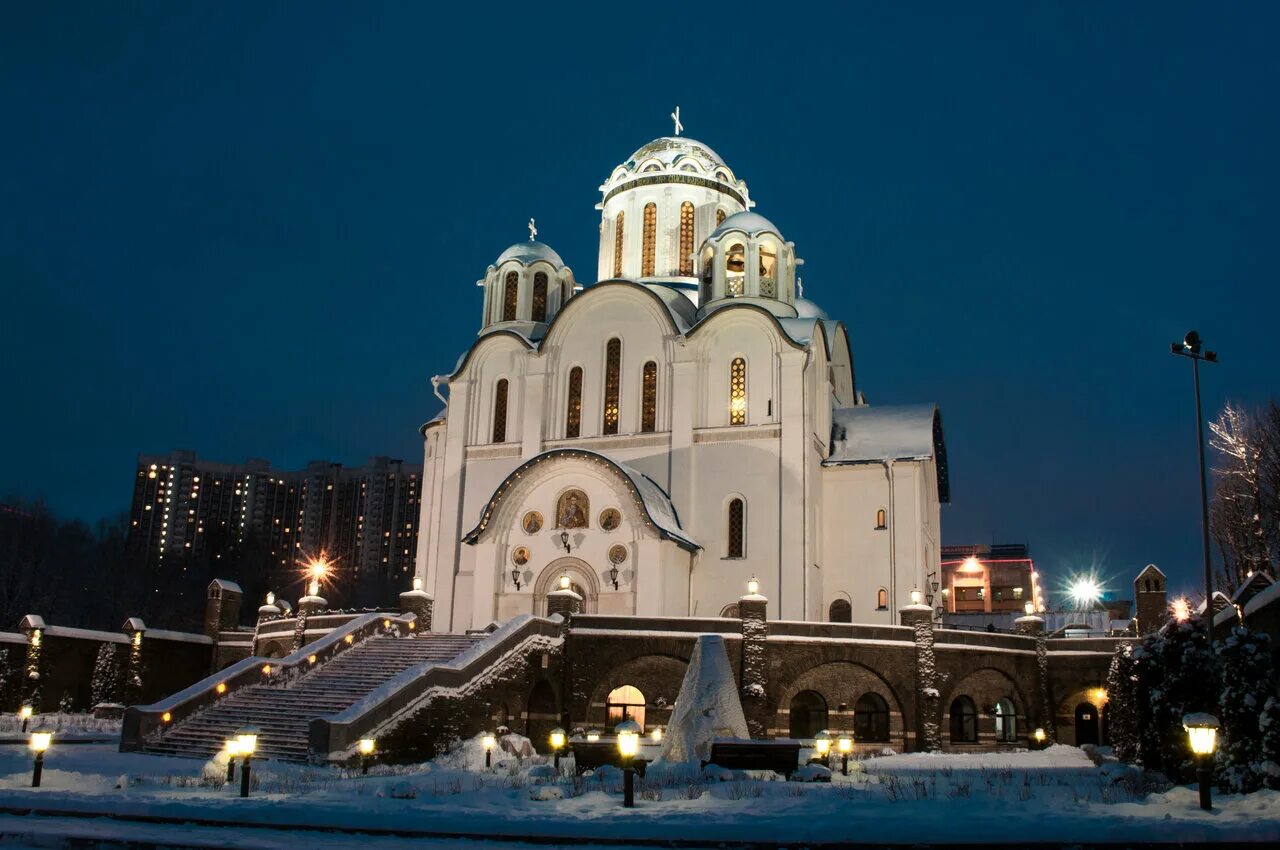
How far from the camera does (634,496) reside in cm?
3388

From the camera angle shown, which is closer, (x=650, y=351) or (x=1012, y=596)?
(x=650, y=351)

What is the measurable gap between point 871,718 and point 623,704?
645 centimetres

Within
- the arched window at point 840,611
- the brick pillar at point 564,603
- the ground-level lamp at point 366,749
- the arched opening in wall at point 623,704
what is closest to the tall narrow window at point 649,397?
the arched window at point 840,611

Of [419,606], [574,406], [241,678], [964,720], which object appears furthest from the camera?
[574,406]

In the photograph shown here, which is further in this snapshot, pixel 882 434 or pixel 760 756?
pixel 882 434

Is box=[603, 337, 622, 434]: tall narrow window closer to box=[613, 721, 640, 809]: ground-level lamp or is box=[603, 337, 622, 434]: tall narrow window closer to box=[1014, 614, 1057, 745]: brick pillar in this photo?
box=[1014, 614, 1057, 745]: brick pillar

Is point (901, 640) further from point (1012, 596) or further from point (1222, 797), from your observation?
point (1012, 596)

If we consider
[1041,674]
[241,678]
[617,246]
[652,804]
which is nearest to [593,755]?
[652,804]

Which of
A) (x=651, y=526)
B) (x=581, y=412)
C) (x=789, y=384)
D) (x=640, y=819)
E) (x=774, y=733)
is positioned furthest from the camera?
(x=581, y=412)

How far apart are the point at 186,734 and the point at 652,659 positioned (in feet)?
35.9

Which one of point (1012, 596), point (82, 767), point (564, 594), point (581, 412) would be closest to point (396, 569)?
point (1012, 596)

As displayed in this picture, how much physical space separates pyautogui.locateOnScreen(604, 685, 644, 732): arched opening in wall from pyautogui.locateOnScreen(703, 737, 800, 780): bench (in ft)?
30.1

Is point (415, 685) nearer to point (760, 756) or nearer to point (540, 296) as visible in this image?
point (760, 756)

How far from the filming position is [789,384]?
120ft
